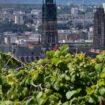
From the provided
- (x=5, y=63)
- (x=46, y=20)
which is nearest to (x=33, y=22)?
(x=46, y=20)

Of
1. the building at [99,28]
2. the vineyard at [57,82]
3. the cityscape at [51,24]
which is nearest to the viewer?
the vineyard at [57,82]

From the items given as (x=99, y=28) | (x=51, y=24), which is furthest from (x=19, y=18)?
A: (x=99, y=28)

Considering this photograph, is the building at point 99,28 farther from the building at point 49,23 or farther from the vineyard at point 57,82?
the vineyard at point 57,82

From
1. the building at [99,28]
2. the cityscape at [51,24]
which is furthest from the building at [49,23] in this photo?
the building at [99,28]

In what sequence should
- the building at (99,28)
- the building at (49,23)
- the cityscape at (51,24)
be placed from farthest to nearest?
1. the cityscape at (51,24)
2. the building at (99,28)
3. the building at (49,23)

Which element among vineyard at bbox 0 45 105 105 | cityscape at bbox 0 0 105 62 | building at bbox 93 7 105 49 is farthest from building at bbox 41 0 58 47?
vineyard at bbox 0 45 105 105

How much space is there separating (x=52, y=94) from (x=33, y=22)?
27.9 meters

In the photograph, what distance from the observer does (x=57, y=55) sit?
2244 millimetres

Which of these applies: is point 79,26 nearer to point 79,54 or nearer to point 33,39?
point 33,39

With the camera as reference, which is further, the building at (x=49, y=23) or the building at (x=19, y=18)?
the building at (x=19, y=18)

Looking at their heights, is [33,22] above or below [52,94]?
below

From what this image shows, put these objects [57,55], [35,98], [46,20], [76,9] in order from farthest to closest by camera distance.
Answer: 1. [76,9]
2. [46,20]
3. [57,55]
4. [35,98]

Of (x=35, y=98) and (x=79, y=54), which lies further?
(x=79, y=54)

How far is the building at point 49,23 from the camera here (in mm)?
22516
